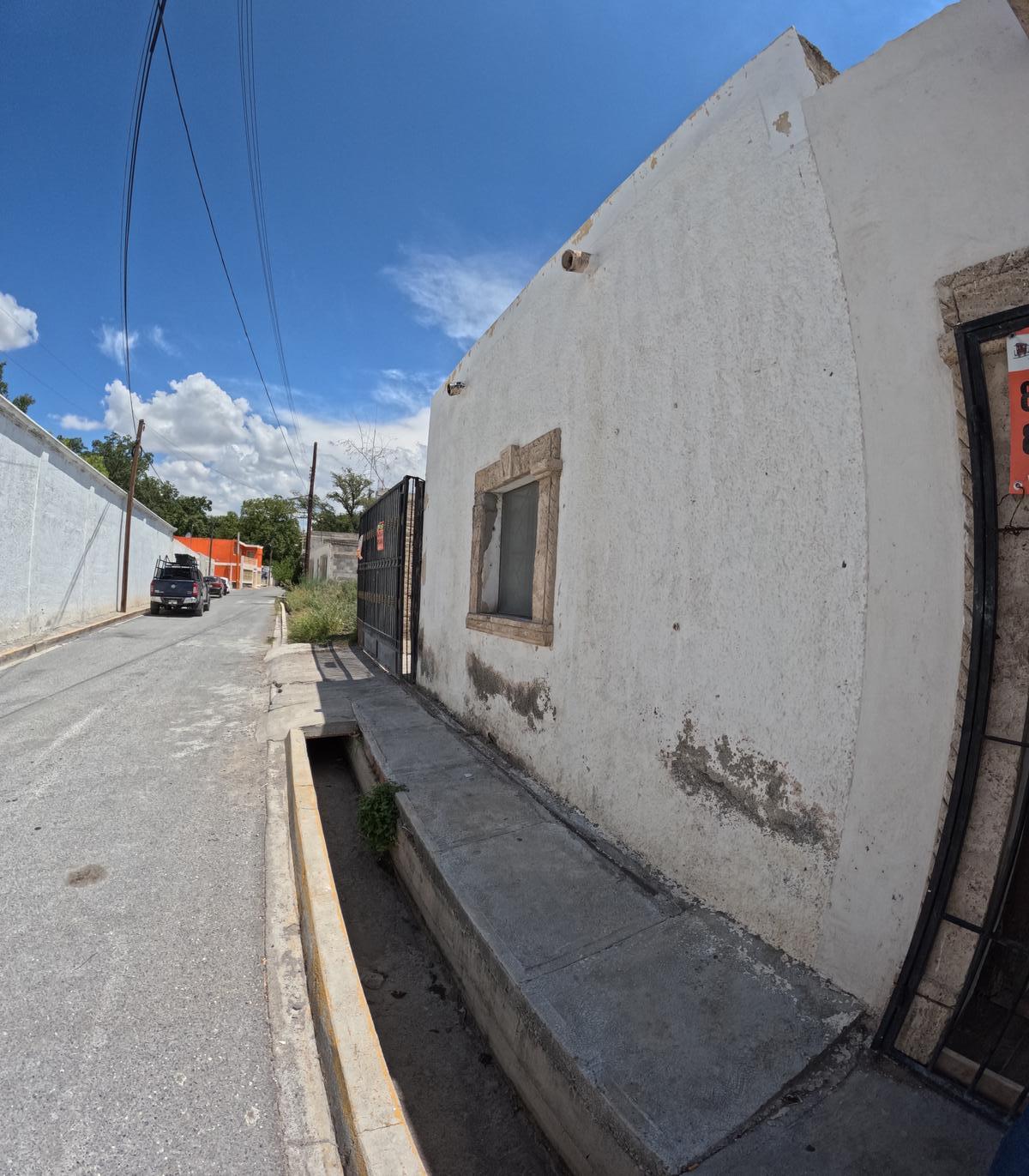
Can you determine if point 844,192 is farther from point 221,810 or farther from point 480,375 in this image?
point 221,810

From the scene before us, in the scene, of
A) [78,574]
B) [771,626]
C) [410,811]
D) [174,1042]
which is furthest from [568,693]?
[78,574]

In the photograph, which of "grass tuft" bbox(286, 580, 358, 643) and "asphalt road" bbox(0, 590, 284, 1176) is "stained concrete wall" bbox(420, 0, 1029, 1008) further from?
"grass tuft" bbox(286, 580, 358, 643)

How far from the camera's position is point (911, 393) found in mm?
2010

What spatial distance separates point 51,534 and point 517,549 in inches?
535

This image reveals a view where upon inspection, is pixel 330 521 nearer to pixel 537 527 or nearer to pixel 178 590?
pixel 178 590

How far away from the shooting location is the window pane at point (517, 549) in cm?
504

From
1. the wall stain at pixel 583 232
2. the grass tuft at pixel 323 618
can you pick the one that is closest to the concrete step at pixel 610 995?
the wall stain at pixel 583 232

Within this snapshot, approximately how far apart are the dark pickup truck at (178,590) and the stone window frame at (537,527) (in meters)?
17.7

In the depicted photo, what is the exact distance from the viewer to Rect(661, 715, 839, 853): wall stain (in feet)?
7.55

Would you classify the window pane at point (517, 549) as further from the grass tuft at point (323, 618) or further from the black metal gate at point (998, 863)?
the grass tuft at point (323, 618)

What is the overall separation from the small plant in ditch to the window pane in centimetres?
175

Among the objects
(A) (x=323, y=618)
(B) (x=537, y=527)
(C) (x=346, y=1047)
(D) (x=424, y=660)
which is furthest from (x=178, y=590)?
(C) (x=346, y=1047)

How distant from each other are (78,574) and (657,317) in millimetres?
17359

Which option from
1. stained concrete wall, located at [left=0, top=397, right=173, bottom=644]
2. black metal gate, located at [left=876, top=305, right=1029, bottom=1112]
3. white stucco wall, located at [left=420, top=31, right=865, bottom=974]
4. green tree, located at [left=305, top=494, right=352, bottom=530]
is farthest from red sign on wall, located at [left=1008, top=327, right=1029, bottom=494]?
green tree, located at [left=305, top=494, right=352, bottom=530]
